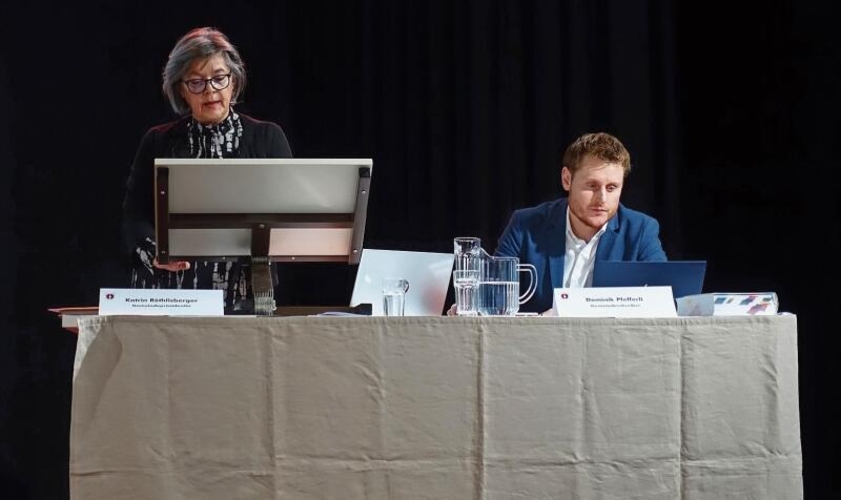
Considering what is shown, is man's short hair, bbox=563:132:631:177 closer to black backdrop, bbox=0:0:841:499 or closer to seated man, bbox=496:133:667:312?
seated man, bbox=496:133:667:312

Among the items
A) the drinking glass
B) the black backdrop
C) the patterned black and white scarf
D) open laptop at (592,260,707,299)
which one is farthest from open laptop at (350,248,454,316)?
the black backdrop

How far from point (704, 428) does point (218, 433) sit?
86 centimetres

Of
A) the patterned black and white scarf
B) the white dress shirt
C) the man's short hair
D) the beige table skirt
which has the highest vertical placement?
the patterned black and white scarf

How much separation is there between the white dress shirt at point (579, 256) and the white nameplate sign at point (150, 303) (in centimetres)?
114

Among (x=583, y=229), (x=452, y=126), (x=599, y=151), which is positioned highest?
(x=452, y=126)

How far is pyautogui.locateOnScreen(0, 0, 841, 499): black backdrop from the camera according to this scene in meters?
3.46

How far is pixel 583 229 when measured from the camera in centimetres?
274

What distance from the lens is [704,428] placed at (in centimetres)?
184

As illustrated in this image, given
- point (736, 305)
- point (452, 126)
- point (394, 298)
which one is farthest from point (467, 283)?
point (452, 126)

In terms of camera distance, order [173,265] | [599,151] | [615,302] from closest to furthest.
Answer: [615,302] < [173,265] < [599,151]

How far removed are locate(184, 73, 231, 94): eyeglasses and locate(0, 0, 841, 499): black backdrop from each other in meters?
1.14

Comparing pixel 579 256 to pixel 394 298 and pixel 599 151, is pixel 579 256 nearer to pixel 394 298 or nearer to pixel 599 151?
pixel 599 151

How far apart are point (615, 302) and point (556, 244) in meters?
0.81

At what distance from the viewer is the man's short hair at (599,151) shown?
103 inches
